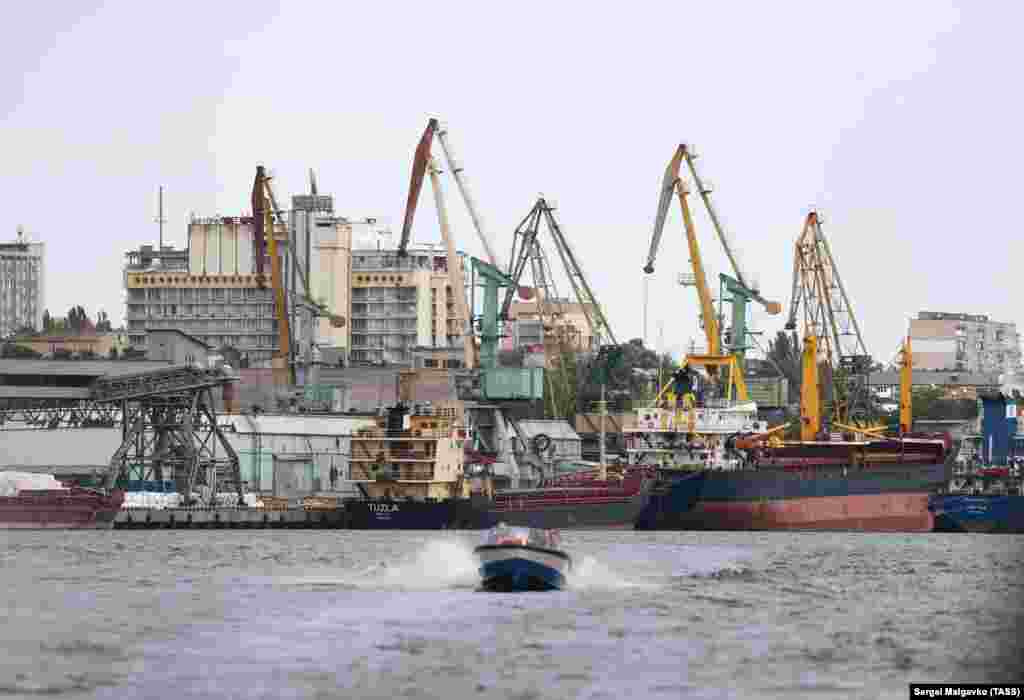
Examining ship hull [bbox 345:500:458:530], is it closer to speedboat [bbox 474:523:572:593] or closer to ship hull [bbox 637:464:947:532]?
ship hull [bbox 637:464:947:532]

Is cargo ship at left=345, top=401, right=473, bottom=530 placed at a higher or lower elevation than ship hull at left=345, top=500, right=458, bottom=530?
higher

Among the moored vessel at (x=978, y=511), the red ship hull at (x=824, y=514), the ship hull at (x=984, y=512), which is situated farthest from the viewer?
the red ship hull at (x=824, y=514)

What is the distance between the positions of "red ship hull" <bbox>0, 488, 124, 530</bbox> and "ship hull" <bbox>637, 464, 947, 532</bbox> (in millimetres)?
36095

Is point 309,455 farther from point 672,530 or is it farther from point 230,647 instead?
point 230,647

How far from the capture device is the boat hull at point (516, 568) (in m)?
77.2

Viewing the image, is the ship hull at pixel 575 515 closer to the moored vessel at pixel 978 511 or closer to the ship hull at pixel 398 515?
the ship hull at pixel 398 515

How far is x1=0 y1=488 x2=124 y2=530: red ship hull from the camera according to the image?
140625 mm

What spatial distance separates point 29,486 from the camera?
149 meters

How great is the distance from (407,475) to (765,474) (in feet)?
75.8

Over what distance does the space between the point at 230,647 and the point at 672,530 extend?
97.6 metres

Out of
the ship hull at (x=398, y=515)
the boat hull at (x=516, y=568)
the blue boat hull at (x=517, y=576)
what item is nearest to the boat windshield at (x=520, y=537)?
the boat hull at (x=516, y=568)

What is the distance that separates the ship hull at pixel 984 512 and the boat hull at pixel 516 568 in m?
81.4

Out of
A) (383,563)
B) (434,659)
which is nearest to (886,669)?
(434,659)

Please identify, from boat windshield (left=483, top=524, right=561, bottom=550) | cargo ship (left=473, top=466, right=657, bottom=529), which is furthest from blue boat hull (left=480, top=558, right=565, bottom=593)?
cargo ship (left=473, top=466, right=657, bottom=529)
